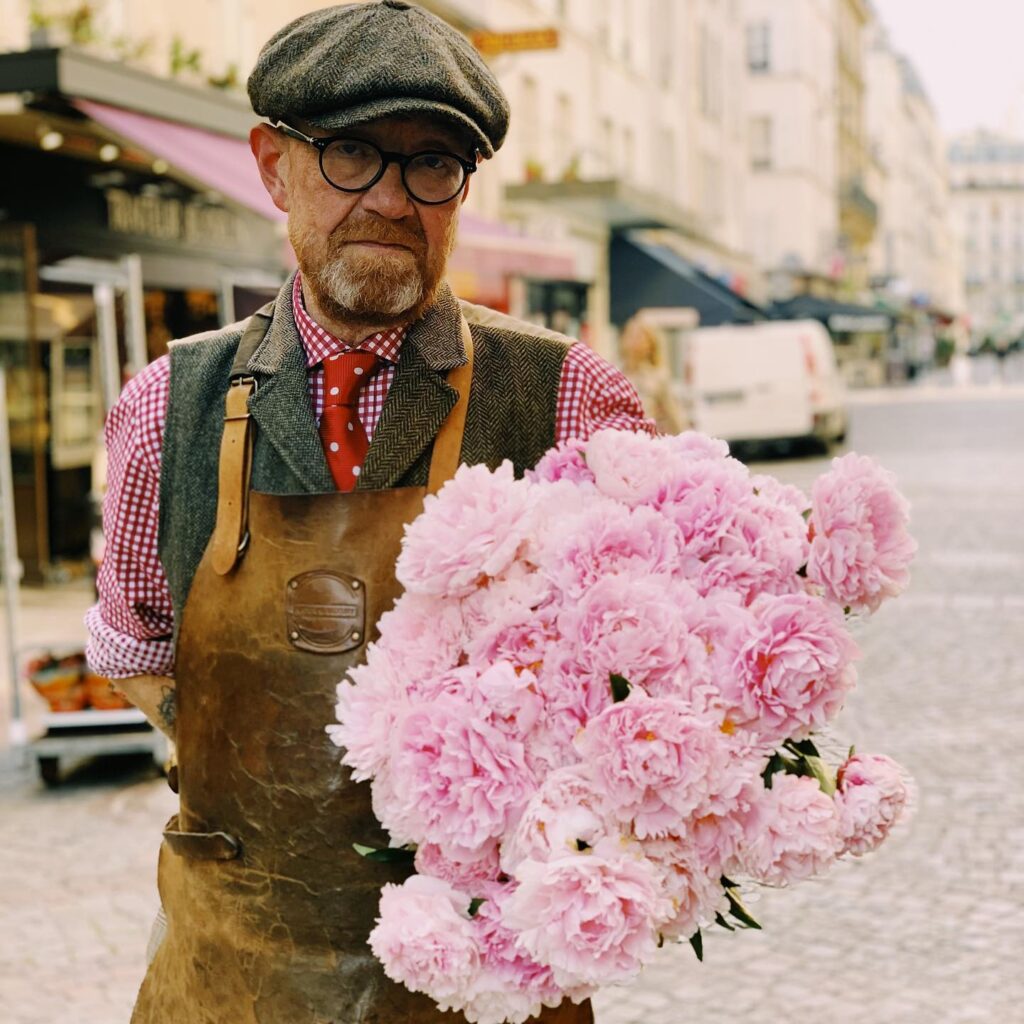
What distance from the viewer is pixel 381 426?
2006 mm

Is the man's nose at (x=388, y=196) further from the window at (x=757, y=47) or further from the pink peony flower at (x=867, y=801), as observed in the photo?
the window at (x=757, y=47)

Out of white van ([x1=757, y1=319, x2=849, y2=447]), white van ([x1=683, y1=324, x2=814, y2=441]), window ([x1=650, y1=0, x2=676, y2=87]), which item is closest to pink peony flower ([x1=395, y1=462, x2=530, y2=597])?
white van ([x1=683, y1=324, x2=814, y2=441])

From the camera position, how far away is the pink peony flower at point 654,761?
1.63 m

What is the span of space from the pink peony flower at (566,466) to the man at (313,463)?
0.14 m

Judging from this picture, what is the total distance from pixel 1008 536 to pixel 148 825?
982 centimetres

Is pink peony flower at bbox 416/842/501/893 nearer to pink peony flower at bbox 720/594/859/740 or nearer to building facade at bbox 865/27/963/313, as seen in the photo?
pink peony flower at bbox 720/594/859/740

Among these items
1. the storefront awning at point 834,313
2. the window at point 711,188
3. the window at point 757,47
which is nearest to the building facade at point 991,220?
the window at point 757,47

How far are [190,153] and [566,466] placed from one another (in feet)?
30.1

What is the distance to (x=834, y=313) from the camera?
43.2m

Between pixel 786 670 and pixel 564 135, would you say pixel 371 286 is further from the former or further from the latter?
pixel 564 135

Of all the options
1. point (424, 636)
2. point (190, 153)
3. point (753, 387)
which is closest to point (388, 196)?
point (424, 636)

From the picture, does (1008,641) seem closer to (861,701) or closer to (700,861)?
(861,701)

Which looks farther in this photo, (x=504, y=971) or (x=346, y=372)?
(x=346, y=372)

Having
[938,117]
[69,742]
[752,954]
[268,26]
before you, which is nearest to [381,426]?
[752,954]
